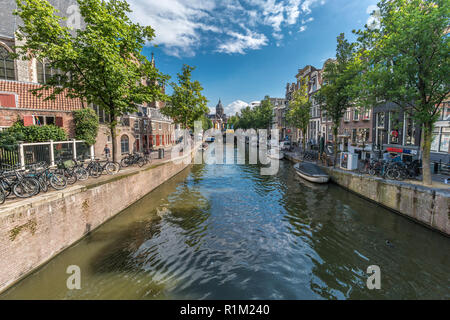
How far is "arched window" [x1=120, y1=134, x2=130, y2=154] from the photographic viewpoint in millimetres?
25684

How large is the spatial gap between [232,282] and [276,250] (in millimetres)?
2467

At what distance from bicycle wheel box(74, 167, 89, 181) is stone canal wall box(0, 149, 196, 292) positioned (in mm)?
1322

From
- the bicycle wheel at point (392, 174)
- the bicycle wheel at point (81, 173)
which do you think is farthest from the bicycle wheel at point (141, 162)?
the bicycle wheel at point (392, 174)

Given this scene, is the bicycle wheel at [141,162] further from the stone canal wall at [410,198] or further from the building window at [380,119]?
the building window at [380,119]

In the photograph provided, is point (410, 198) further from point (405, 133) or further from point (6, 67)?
point (6, 67)

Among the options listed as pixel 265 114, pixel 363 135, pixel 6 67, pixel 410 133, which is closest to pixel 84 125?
pixel 6 67

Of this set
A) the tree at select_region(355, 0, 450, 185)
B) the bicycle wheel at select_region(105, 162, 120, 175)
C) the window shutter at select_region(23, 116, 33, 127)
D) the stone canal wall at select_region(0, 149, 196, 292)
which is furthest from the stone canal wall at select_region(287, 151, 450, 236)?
the window shutter at select_region(23, 116, 33, 127)

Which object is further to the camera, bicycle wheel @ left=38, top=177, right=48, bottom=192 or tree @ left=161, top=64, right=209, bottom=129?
tree @ left=161, top=64, right=209, bottom=129

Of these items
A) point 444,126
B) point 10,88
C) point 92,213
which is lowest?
point 92,213

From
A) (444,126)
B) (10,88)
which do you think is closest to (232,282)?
(444,126)

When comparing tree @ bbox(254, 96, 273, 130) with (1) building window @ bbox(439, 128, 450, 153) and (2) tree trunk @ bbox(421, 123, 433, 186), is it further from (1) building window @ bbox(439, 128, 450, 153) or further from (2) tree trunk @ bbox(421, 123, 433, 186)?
(2) tree trunk @ bbox(421, 123, 433, 186)

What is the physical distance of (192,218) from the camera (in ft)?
34.8

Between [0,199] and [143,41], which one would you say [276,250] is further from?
[143,41]
